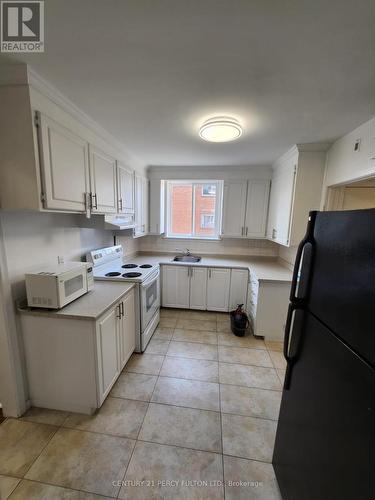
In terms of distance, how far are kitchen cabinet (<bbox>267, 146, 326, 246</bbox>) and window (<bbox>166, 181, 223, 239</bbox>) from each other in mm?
1367

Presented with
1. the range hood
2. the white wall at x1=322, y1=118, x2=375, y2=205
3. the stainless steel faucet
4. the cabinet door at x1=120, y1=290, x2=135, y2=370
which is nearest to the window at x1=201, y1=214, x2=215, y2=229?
the stainless steel faucet

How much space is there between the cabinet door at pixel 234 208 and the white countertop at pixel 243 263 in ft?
1.55

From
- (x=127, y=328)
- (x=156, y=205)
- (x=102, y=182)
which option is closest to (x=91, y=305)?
(x=127, y=328)

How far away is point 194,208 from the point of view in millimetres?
4078

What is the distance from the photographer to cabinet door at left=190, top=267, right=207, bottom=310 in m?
3.44

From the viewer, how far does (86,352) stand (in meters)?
1.64

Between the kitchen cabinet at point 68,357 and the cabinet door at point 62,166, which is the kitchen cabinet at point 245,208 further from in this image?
the kitchen cabinet at point 68,357

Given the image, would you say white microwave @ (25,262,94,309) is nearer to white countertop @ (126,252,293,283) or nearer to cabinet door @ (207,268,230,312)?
white countertop @ (126,252,293,283)

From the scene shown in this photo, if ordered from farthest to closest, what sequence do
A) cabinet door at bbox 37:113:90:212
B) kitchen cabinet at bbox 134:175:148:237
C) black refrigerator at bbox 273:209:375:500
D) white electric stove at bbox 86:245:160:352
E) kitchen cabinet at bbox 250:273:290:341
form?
kitchen cabinet at bbox 134:175:148:237
kitchen cabinet at bbox 250:273:290:341
white electric stove at bbox 86:245:160:352
cabinet door at bbox 37:113:90:212
black refrigerator at bbox 273:209:375:500

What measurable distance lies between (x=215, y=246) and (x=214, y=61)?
300 centimetres

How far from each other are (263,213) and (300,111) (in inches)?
77.1

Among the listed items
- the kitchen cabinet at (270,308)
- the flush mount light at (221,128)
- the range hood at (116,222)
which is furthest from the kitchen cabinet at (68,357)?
the kitchen cabinet at (270,308)

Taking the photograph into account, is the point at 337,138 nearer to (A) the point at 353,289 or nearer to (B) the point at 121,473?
(A) the point at 353,289

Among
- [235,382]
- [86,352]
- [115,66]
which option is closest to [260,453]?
[235,382]
